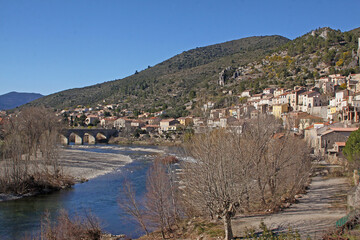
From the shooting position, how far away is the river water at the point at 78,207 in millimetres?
12727

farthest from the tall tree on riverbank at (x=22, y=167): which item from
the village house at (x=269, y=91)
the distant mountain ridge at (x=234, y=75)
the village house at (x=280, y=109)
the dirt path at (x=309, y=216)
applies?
the village house at (x=269, y=91)

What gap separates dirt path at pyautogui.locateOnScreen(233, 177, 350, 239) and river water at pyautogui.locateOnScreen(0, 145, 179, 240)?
13.6ft

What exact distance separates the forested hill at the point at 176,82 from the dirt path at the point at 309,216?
6119cm

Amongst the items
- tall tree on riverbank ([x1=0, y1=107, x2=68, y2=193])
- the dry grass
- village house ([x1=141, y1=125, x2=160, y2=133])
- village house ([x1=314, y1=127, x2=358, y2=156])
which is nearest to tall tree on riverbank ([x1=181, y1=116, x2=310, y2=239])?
the dry grass

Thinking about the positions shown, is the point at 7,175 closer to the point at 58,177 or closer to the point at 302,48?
the point at 58,177

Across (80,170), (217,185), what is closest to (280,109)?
(80,170)

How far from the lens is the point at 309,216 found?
11.0m

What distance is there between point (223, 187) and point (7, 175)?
14583 millimetres

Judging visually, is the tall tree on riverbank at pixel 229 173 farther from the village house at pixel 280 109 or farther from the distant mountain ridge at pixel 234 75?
the village house at pixel 280 109

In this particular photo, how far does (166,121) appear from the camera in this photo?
6644cm

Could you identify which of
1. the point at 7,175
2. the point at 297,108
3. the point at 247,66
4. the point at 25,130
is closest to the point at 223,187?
the point at 7,175

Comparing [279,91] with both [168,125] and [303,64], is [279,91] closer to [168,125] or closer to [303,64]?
[303,64]

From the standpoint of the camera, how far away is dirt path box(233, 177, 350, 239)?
9.49 meters

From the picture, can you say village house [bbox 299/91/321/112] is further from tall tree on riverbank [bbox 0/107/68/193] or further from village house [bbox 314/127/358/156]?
tall tree on riverbank [bbox 0/107/68/193]
